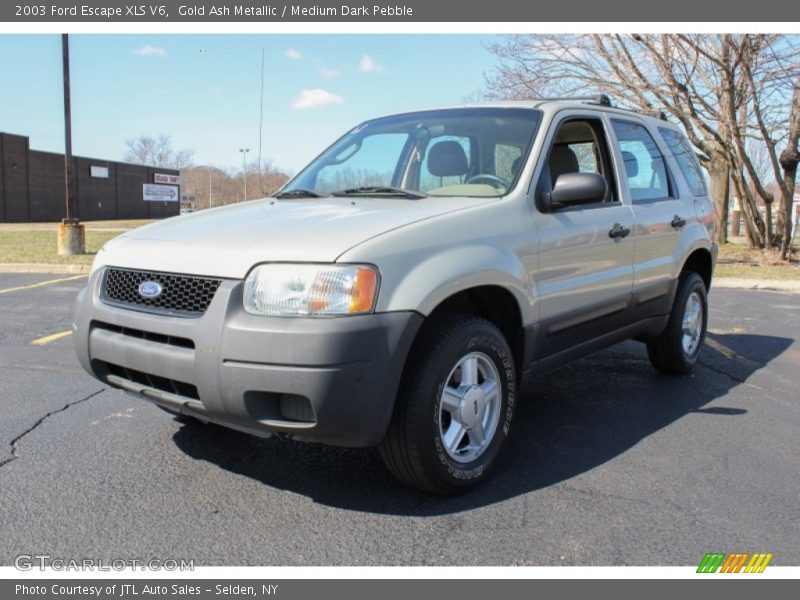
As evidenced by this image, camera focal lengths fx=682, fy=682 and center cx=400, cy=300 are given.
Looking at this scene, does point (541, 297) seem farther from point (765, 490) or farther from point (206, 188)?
point (206, 188)

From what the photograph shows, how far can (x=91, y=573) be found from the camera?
2.53m

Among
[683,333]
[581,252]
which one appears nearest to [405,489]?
[581,252]

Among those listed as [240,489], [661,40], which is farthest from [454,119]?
[661,40]

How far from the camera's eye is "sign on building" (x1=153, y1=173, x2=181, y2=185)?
6066 centimetres

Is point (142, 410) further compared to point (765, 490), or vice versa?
point (142, 410)

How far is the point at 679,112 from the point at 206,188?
9348 centimetres

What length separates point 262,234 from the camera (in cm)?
293

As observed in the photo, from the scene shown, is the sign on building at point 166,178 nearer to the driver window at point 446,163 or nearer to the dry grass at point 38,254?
the dry grass at point 38,254

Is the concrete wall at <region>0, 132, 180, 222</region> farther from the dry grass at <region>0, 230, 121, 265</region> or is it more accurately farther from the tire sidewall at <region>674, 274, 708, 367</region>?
the tire sidewall at <region>674, 274, 708, 367</region>

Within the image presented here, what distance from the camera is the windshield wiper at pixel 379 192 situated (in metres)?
3.53

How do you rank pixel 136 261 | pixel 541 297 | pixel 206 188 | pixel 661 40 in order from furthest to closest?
pixel 206 188 < pixel 661 40 < pixel 541 297 < pixel 136 261

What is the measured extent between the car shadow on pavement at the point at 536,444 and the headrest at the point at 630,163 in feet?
5.13

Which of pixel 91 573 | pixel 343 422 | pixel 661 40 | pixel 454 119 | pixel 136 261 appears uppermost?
pixel 661 40

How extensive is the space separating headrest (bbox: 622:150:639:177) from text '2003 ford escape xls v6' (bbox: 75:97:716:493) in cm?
7
